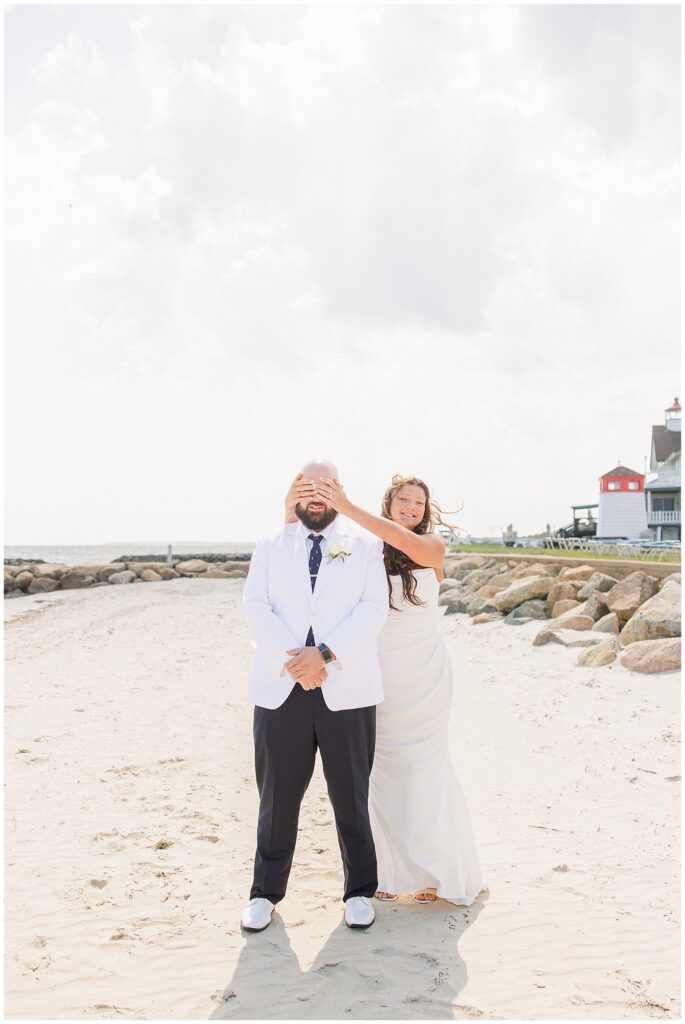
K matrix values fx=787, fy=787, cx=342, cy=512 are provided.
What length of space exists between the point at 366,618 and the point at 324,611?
0.76ft

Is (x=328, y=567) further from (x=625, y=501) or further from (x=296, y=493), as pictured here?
(x=625, y=501)

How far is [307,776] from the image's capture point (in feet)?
13.5

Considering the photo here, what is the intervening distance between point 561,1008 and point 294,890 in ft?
5.64

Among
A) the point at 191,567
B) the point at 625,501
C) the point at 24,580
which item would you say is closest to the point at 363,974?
the point at 24,580

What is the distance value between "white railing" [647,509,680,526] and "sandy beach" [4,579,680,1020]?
29182 millimetres

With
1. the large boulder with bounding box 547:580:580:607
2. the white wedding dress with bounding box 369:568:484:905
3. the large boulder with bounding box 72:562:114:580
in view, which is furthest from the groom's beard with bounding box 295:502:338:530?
the large boulder with bounding box 72:562:114:580

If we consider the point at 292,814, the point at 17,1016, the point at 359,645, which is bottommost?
the point at 17,1016

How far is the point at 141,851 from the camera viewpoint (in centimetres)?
519

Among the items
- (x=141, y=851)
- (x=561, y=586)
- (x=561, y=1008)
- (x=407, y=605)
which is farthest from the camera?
(x=561, y=586)

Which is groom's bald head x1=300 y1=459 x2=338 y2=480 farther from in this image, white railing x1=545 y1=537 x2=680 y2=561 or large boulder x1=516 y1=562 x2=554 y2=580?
white railing x1=545 y1=537 x2=680 y2=561

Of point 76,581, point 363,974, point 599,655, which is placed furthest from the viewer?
point 76,581

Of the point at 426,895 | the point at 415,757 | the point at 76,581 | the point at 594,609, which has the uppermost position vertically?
the point at 415,757

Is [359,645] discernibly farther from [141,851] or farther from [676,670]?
[676,670]

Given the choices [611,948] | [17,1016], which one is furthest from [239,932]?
[611,948]
